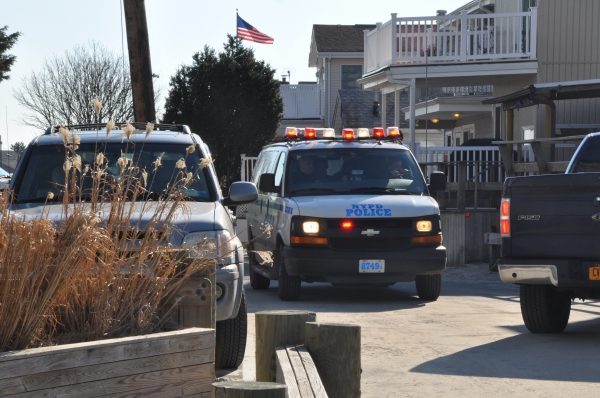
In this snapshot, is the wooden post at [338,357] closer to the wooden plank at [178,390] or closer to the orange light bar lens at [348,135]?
the wooden plank at [178,390]

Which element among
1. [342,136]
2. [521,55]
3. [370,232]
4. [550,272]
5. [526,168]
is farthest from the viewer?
[521,55]

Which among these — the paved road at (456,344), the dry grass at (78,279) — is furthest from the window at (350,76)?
the dry grass at (78,279)

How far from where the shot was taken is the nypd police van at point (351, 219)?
11641 millimetres

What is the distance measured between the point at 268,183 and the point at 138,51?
11.2 ft

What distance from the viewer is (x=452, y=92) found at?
99.2 ft

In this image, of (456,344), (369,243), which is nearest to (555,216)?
(456,344)

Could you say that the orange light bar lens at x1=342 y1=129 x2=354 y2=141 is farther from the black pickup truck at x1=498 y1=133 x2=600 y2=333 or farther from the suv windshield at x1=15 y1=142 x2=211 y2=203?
the suv windshield at x1=15 y1=142 x2=211 y2=203

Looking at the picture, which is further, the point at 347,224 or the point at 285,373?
the point at 347,224

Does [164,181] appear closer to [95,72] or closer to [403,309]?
[403,309]

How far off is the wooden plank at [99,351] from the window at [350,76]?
37.4 m

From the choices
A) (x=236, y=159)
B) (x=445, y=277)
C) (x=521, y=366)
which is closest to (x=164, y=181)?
(x=521, y=366)

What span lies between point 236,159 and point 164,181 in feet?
74.2

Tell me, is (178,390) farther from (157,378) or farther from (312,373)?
(312,373)

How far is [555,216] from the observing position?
28.2ft
